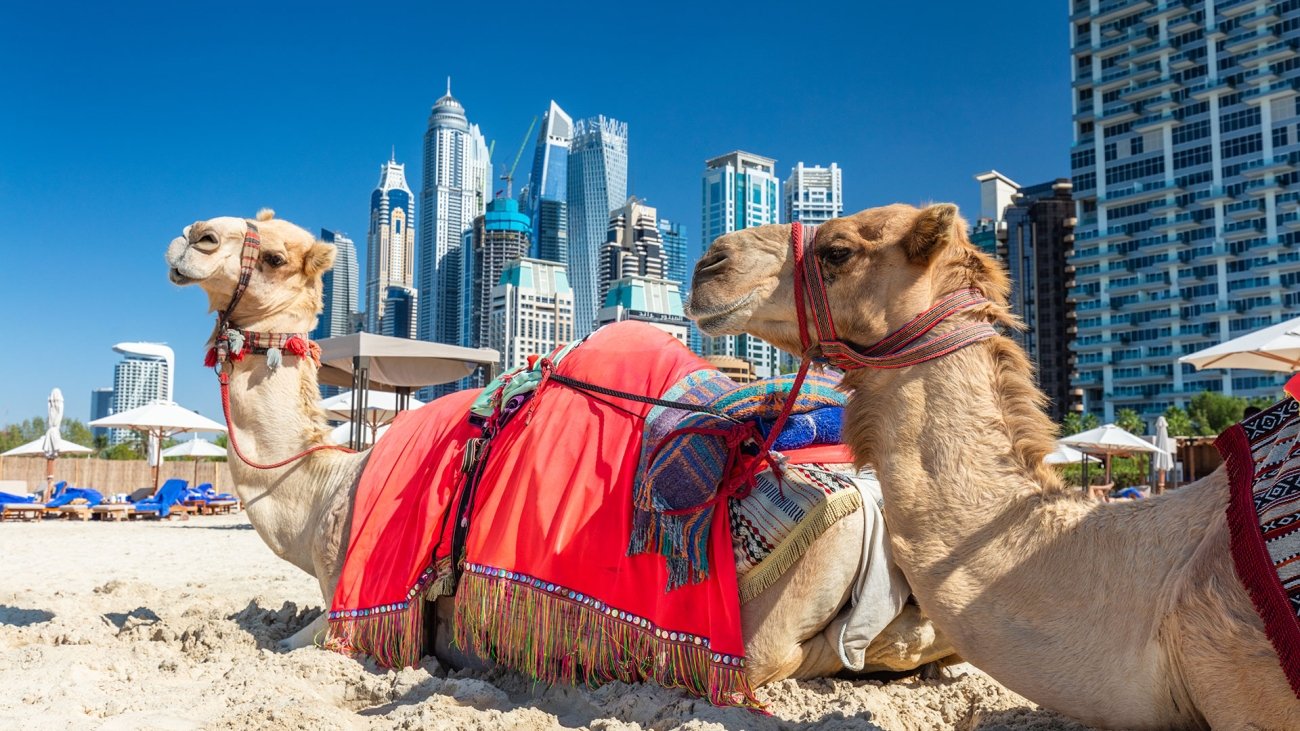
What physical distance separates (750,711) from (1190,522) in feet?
4.64

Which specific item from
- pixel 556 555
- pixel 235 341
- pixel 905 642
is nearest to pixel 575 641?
pixel 556 555

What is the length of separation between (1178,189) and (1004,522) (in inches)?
3701

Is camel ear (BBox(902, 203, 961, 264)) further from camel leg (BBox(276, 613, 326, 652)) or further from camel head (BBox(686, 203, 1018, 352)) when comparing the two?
camel leg (BBox(276, 613, 326, 652))

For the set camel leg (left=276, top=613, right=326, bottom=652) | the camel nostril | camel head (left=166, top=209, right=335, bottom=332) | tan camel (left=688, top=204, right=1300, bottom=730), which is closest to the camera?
tan camel (left=688, top=204, right=1300, bottom=730)

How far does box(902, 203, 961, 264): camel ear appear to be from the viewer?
100.0 inches

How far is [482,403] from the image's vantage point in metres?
4.12

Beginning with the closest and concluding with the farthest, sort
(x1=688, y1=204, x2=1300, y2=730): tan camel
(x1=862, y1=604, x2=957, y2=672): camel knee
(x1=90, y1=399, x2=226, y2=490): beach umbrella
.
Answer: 1. (x1=688, y1=204, x2=1300, y2=730): tan camel
2. (x1=862, y1=604, x2=957, y2=672): camel knee
3. (x1=90, y1=399, x2=226, y2=490): beach umbrella

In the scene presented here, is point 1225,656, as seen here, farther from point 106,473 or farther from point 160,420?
point 106,473

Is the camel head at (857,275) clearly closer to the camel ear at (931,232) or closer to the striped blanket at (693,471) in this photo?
the camel ear at (931,232)

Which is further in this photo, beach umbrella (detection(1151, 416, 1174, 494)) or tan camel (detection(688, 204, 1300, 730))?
beach umbrella (detection(1151, 416, 1174, 494))

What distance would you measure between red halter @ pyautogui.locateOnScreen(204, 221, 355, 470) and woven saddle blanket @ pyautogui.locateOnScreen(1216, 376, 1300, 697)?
3.66 meters

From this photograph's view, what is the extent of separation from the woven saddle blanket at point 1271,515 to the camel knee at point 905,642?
1.23 metres

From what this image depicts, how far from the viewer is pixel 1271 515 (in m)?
2.05

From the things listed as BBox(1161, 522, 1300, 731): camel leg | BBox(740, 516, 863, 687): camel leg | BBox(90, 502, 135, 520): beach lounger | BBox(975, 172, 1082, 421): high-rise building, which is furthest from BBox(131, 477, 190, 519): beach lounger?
BBox(975, 172, 1082, 421): high-rise building
